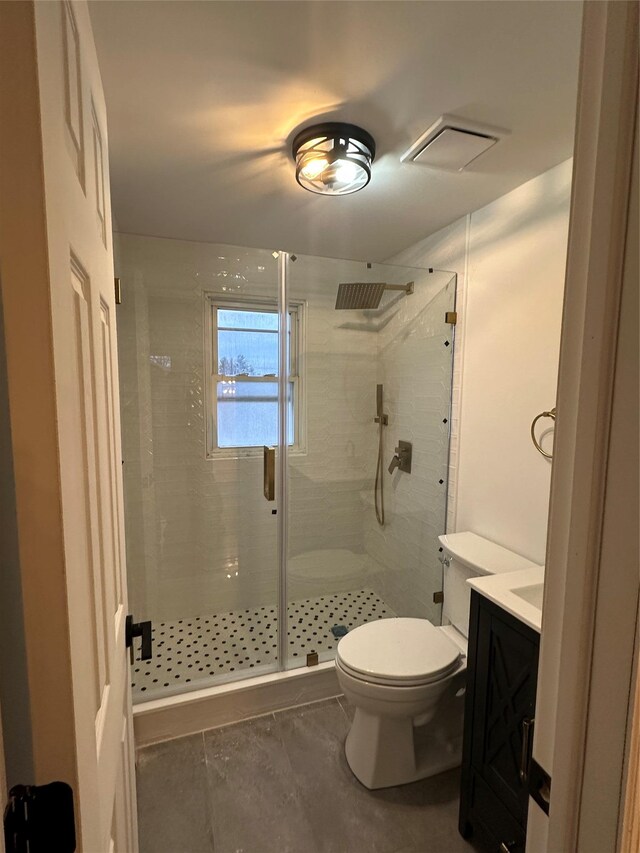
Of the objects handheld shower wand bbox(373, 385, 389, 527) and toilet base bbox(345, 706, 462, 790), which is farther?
handheld shower wand bbox(373, 385, 389, 527)

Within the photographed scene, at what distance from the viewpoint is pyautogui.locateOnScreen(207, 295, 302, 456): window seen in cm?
240

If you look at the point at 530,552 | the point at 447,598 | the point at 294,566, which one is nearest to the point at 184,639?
the point at 294,566

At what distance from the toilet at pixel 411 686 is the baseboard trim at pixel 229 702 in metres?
0.37

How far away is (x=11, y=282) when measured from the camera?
0.38 meters

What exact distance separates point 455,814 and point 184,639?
1557mm

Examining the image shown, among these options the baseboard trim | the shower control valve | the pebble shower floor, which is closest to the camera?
the baseboard trim

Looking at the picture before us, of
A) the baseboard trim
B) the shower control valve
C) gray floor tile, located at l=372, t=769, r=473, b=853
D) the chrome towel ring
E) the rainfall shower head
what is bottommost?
gray floor tile, located at l=372, t=769, r=473, b=853

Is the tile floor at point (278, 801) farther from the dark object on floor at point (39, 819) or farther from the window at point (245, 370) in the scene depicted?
the window at point (245, 370)

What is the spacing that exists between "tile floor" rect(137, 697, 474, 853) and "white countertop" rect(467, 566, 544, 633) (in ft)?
2.89

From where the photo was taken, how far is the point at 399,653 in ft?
5.16

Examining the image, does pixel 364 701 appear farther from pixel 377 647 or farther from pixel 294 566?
pixel 294 566

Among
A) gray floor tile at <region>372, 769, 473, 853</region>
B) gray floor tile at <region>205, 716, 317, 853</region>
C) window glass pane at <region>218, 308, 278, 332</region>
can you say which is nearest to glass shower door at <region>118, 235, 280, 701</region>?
window glass pane at <region>218, 308, 278, 332</region>

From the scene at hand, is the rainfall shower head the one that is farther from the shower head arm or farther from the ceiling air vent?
the ceiling air vent

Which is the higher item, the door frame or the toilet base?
the door frame
